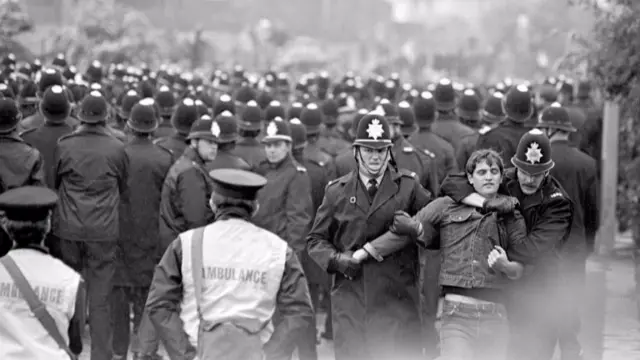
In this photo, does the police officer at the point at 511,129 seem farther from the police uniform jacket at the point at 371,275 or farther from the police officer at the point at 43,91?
the police officer at the point at 43,91

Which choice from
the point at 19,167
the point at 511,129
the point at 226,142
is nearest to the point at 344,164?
the point at 226,142

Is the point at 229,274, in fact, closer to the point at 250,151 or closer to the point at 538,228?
the point at 538,228

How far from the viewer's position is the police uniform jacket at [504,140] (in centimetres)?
1235

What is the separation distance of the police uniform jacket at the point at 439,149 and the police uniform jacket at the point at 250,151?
1.51 m

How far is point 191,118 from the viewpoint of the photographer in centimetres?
1314

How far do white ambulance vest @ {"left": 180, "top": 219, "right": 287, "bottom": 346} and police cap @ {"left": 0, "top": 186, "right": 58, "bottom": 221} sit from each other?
66cm

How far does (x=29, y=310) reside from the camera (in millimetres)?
6844

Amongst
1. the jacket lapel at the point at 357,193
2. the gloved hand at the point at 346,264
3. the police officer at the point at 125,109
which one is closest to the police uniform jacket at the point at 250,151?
the police officer at the point at 125,109

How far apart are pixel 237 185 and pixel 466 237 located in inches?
90.6

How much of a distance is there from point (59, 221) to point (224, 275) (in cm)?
453

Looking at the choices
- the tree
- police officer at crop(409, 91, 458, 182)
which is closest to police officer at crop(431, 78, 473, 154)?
police officer at crop(409, 91, 458, 182)

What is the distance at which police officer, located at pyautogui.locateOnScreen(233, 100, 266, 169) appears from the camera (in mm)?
13498

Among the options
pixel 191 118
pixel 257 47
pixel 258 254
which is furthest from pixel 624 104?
pixel 257 47

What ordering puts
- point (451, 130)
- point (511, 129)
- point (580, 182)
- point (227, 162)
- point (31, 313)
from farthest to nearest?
1. point (451, 130)
2. point (511, 129)
3. point (227, 162)
4. point (580, 182)
5. point (31, 313)
